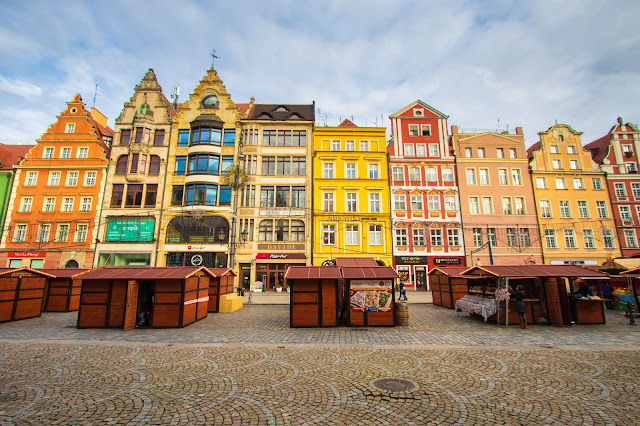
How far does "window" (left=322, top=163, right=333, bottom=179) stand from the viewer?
111 ft

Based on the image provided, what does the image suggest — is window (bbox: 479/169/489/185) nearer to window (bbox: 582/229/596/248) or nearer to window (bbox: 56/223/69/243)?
window (bbox: 582/229/596/248)

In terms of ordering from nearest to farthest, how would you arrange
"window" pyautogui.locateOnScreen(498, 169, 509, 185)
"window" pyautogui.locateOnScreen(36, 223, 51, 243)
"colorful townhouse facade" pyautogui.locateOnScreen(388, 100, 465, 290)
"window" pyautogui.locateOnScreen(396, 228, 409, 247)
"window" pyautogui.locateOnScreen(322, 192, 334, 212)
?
"window" pyautogui.locateOnScreen(36, 223, 51, 243) → "colorful townhouse facade" pyautogui.locateOnScreen(388, 100, 465, 290) → "window" pyautogui.locateOnScreen(396, 228, 409, 247) → "window" pyautogui.locateOnScreen(322, 192, 334, 212) → "window" pyautogui.locateOnScreen(498, 169, 509, 185)

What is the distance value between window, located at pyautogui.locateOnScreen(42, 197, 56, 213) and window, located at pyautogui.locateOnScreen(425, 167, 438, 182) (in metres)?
40.5

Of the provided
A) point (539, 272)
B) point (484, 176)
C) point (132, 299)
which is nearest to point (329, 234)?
point (484, 176)

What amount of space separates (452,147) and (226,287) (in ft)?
95.9

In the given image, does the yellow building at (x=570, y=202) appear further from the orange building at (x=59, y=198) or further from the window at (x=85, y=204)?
the window at (x=85, y=204)

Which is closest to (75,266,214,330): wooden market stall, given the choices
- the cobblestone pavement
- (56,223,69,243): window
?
the cobblestone pavement

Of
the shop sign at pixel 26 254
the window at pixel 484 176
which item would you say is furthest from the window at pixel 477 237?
the shop sign at pixel 26 254

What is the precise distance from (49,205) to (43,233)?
3009 mm

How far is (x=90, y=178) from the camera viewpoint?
3291cm

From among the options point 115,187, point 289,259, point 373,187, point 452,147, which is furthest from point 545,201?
point 115,187

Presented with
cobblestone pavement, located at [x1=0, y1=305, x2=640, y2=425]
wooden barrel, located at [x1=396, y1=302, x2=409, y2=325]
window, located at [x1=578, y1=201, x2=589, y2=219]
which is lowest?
cobblestone pavement, located at [x1=0, y1=305, x2=640, y2=425]

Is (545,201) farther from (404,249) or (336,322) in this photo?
(336,322)

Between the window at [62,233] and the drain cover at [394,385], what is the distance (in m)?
37.2
